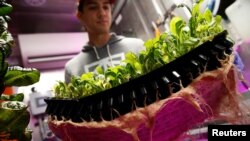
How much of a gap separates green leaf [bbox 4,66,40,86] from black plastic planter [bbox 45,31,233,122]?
0.26 metres

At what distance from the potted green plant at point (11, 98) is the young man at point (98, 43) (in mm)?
716

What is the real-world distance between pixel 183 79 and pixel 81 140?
0.22m

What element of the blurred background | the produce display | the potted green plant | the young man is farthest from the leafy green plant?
the blurred background

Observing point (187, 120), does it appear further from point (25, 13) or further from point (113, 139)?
point (25, 13)

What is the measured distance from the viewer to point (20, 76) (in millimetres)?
719

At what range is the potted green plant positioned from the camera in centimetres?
64

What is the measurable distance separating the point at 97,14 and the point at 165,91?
1022 millimetres

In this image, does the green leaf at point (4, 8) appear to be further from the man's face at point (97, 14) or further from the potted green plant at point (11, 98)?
the man's face at point (97, 14)

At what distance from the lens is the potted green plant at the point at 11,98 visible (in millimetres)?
638

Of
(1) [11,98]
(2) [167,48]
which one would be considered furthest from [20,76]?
(2) [167,48]

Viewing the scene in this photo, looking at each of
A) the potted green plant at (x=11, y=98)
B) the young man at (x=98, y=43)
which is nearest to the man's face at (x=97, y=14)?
the young man at (x=98, y=43)

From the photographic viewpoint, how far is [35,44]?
3.28m

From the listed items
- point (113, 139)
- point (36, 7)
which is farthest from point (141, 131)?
point (36, 7)

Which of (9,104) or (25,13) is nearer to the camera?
(9,104)
